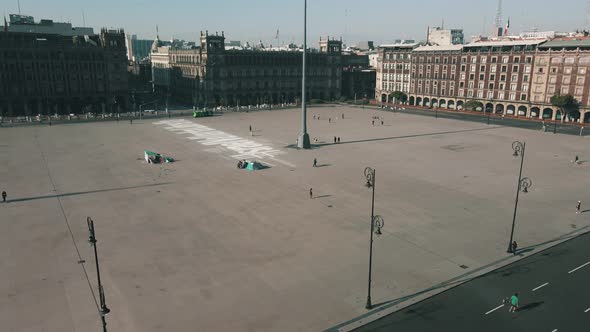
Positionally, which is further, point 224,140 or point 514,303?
point 224,140

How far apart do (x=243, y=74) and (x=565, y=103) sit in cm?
9735

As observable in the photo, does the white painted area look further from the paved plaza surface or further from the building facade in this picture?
the building facade

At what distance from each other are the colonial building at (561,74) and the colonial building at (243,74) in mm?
75727

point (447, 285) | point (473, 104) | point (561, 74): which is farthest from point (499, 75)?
point (447, 285)

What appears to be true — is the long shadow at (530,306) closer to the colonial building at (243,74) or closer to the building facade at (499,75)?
the building facade at (499,75)

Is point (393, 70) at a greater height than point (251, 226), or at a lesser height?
greater

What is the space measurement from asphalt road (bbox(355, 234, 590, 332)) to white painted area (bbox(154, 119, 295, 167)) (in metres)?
37.3

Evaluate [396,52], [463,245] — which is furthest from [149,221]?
[396,52]

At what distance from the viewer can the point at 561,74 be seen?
4284 inches

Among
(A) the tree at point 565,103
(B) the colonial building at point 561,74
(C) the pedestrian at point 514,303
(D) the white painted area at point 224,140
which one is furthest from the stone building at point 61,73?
(C) the pedestrian at point 514,303

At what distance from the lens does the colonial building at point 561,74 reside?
10431 cm

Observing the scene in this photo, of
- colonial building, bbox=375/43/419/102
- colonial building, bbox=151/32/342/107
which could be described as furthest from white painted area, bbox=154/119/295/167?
Answer: colonial building, bbox=375/43/419/102

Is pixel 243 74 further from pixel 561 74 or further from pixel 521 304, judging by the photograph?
pixel 521 304

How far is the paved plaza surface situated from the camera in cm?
2683
